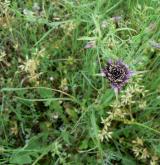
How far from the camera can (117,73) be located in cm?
109

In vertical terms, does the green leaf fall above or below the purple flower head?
below

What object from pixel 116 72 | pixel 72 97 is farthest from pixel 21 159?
pixel 116 72

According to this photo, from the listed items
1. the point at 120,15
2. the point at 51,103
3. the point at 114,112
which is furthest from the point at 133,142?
the point at 120,15

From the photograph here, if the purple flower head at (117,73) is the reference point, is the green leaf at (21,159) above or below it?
below

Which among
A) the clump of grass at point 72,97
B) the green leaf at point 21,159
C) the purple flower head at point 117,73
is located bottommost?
the green leaf at point 21,159

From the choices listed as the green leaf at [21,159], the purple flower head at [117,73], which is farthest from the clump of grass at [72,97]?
the purple flower head at [117,73]

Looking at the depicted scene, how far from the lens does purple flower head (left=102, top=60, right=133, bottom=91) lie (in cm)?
109

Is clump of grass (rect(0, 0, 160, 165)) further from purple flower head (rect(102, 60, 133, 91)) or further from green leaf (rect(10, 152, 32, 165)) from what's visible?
purple flower head (rect(102, 60, 133, 91))

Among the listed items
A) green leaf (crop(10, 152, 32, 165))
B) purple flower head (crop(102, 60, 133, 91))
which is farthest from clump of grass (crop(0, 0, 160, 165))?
purple flower head (crop(102, 60, 133, 91))

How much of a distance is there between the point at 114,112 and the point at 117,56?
175 millimetres

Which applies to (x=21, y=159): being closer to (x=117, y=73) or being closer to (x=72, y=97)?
(x=72, y=97)

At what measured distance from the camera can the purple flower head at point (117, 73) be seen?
3.56ft

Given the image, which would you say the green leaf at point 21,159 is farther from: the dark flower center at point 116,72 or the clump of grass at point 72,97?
the dark flower center at point 116,72

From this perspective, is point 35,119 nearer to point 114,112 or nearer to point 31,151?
point 31,151
